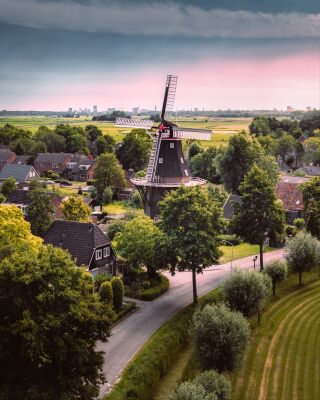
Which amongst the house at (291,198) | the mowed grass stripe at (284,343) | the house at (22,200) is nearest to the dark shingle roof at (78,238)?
the mowed grass stripe at (284,343)

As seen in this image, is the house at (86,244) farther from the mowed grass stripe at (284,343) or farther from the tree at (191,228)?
the mowed grass stripe at (284,343)

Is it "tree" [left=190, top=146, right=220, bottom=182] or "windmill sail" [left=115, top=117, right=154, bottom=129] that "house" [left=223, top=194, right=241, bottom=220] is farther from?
"tree" [left=190, top=146, right=220, bottom=182]

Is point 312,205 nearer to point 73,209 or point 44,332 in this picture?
point 73,209

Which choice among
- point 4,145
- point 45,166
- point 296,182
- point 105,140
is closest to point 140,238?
point 296,182

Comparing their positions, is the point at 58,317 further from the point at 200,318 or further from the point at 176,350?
the point at 176,350

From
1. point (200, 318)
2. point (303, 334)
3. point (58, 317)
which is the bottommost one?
point (303, 334)

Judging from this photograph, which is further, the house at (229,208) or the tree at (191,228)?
the house at (229,208)
